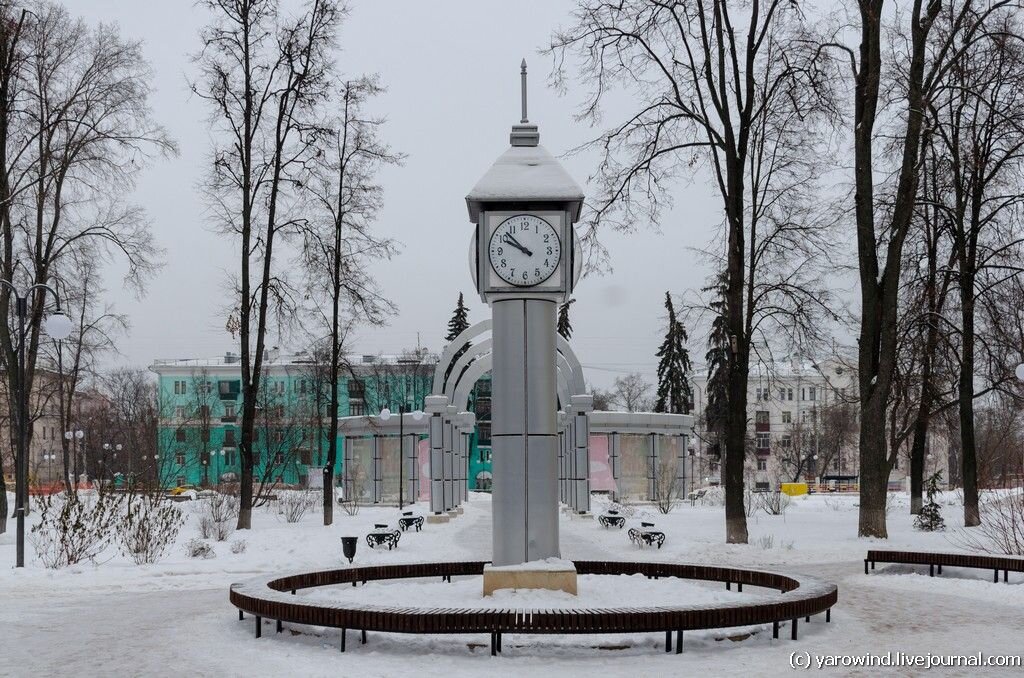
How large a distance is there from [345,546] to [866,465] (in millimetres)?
10638

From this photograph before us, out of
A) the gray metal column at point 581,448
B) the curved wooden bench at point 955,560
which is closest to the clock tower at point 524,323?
the curved wooden bench at point 955,560

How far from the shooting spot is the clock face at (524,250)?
12859 millimetres

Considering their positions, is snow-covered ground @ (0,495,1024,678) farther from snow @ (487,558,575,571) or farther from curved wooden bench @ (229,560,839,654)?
snow @ (487,558,575,571)

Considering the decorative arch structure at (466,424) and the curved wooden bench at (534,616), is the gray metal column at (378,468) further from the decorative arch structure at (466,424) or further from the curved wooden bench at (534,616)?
the curved wooden bench at (534,616)

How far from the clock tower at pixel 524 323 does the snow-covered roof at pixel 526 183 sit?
0.04 ft

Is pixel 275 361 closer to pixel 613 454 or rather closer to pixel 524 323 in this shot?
pixel 613 454

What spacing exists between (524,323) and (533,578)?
9.43 ft

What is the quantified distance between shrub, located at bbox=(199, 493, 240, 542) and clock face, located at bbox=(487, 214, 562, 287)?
40.9ft

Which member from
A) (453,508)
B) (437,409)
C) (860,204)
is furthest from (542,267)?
(453,508)

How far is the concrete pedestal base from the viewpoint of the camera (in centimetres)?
1223

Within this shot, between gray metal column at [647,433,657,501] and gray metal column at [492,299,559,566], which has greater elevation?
gray metal column at [492,299,559,566]

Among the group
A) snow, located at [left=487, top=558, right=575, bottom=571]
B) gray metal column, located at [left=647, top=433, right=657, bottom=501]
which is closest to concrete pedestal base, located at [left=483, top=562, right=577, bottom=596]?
snow, located at [left=487, top=558, right=575, bottom=571]

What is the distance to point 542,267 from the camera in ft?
42.2

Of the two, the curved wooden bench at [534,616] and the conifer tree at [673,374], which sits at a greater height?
the conifer tree at [673,374]
